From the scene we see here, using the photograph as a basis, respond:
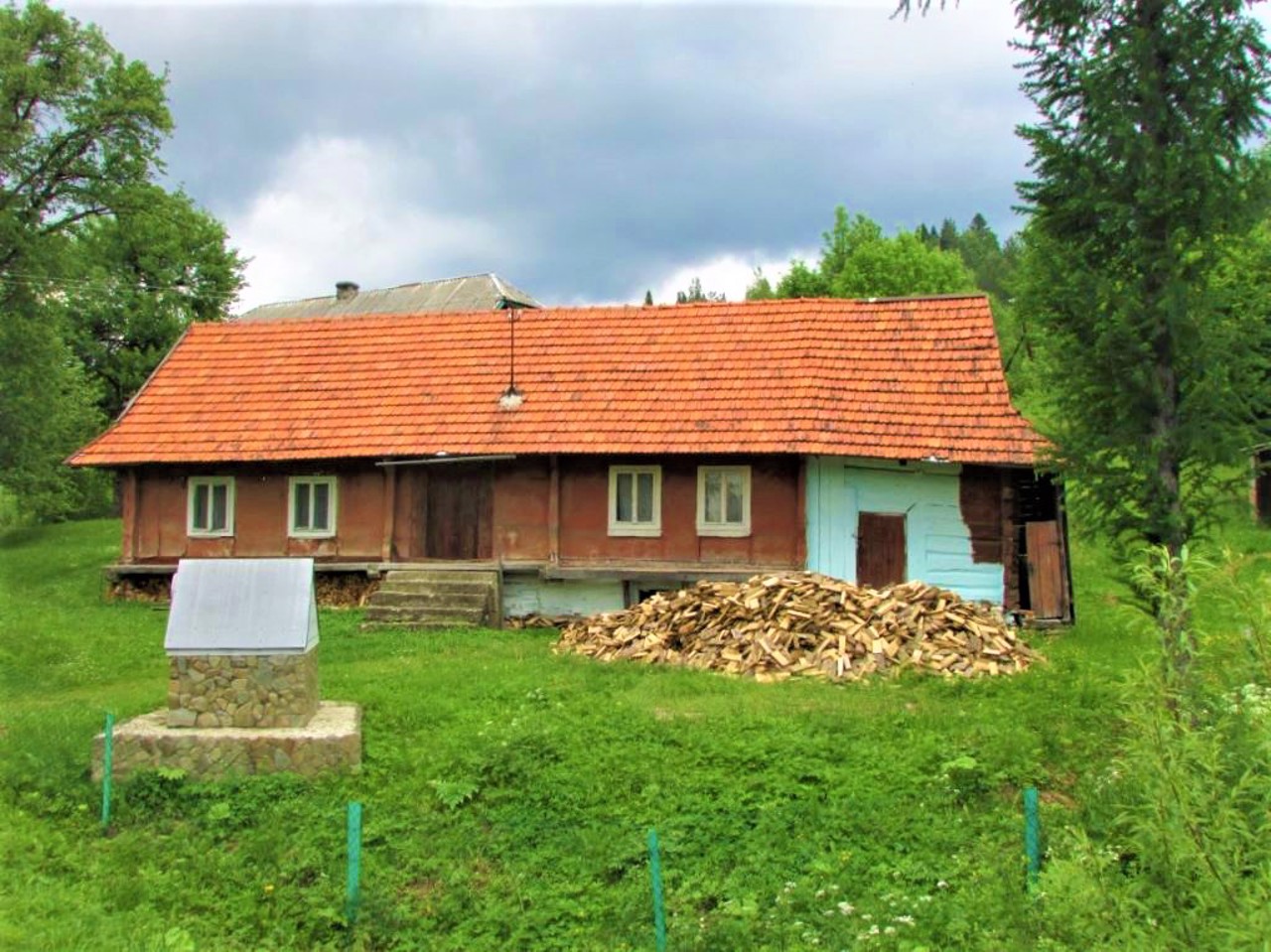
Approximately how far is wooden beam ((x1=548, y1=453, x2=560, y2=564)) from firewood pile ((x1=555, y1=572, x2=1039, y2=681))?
10.1ft

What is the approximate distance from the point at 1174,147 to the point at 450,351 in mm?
13441

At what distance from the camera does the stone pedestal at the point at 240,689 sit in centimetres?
1028

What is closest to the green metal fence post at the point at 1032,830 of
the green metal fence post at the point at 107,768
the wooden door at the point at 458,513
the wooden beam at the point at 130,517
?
the green metal fence post at the point at 107,768

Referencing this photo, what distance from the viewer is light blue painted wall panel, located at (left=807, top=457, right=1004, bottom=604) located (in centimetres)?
1716

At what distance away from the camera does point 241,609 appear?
10.5m

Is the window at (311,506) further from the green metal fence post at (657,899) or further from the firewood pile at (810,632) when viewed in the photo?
the green metal fence post at (657,899)

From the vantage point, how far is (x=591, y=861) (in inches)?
329

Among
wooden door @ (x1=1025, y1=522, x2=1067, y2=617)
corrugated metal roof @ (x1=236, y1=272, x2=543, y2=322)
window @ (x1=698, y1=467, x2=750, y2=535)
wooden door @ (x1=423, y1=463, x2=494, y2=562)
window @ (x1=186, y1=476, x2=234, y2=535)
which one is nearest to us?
wooden door @ (x1=1025, y1=522, x2=1067, y2=617)

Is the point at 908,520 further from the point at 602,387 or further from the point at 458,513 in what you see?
the point at 458,513

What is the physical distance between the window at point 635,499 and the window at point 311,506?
17.0 feet

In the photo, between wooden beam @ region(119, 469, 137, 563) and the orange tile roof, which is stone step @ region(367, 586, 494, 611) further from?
wooden beam @ region(119, 469, 137, 563)

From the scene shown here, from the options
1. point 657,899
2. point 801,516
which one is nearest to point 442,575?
point 801,516

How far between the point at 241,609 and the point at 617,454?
810cm

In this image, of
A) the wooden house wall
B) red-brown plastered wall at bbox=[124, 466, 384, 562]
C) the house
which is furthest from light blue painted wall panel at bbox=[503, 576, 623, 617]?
red-brown plastered wall at bbox=[124, 466, 384, 562]
